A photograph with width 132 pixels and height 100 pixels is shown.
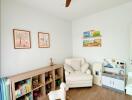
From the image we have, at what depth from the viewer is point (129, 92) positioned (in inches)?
104

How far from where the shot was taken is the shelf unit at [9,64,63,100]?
223 centimetres

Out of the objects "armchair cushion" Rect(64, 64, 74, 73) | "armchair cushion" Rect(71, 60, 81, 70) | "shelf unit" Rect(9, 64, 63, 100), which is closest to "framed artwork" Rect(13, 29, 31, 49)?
"shelf unit" Rect(9, 64, 63, 100)

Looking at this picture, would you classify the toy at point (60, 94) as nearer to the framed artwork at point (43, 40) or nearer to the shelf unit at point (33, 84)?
the shelf unit at point (33, 84)

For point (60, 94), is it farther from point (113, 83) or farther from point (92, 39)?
point (92, 39)

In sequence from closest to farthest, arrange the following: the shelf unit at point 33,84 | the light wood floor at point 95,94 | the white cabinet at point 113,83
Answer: the shelf unit at point 33,84
the light wood floor at point 95,94
the white cabinet at point 113,83

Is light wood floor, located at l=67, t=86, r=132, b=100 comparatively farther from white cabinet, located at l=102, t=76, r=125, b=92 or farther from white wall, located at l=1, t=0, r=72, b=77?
white wall, located at l=1, t=0, r=72, b=77

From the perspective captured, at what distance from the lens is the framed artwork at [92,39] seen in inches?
139

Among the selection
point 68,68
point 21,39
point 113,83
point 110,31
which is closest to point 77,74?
point 68,68

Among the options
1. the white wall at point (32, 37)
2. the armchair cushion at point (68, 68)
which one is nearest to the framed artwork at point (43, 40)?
the white wall at point (32, 37)

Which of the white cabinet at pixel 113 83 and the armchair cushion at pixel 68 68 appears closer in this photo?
the white cabinet at pixel 113 83

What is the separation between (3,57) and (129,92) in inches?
123

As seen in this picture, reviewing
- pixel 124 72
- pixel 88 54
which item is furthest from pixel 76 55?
pixel 124 72

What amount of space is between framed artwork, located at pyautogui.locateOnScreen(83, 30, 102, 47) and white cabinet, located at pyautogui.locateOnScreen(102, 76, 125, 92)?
3.66 feet

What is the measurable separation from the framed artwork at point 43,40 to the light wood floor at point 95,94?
157 centimetres
